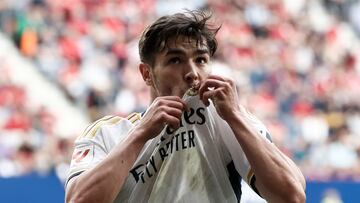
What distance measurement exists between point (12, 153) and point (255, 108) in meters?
3.02

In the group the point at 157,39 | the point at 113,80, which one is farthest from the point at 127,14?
the point at 157,39

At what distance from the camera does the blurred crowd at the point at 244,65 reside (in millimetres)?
11383

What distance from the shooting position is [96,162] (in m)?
3.49

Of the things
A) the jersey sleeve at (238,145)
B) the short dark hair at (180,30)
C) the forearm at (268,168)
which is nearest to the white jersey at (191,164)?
the jersey sleeve at (238,145)

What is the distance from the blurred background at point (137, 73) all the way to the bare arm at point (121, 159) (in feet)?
21.9

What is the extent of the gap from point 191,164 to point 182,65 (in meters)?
0.34

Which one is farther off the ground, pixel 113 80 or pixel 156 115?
pixel 113 80

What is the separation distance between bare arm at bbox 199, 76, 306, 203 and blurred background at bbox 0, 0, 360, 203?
22.3 feet

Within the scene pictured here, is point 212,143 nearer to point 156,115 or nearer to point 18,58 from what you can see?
point 156,115

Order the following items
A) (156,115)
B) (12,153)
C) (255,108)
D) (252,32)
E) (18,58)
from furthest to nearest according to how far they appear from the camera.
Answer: (252,32) → (18,58) → (255,108) → (12,153) → (156,115)

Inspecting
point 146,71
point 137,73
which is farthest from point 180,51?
point 137,73

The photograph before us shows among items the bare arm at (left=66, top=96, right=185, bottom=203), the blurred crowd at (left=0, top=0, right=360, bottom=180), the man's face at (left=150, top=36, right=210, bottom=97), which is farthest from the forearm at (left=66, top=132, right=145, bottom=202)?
the blurred crowd at (left=0, top=0, right=360, bottom=180)

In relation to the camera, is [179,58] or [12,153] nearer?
[179,58]

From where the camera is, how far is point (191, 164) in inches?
135
